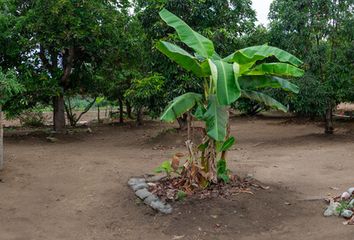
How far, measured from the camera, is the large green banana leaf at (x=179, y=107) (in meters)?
6.30

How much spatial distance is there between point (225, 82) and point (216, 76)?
0.16 metres

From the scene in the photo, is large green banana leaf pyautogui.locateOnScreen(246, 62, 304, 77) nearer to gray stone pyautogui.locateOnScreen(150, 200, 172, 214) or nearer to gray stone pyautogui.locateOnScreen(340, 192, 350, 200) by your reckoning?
gray stone pyautogui.locateOnScreen(340, 192, 350, 200)

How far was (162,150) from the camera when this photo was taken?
1254cm

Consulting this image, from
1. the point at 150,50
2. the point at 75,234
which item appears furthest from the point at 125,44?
the point at 75,234

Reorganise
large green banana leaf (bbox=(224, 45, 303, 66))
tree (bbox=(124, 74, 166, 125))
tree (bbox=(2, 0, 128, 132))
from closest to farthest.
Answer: large green banana leaf (bbox=(224, 45, 303, 66))
tree (bbox=(124, 74, 166, 125))
tree (bbox=(2, 0, 128, 132))

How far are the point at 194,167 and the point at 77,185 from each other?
2614 mm

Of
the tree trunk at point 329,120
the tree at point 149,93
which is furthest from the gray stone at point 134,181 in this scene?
the tree trunk at point 329,120

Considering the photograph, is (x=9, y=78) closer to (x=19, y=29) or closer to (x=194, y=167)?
(x=194, y=167)

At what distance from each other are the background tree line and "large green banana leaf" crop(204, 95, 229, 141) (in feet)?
20.6

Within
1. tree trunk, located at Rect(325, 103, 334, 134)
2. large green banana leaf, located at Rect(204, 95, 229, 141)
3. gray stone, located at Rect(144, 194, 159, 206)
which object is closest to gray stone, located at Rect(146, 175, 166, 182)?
gray stone, located at Rect(144, 194, 159, 206)

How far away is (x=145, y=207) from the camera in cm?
666

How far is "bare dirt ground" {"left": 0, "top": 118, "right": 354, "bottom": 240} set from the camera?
5.82 m

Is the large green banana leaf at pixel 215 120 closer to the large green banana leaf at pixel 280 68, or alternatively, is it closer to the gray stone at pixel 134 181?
the large green banana leaf at pixel 280 68

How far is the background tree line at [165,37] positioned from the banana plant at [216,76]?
18.7 ft
